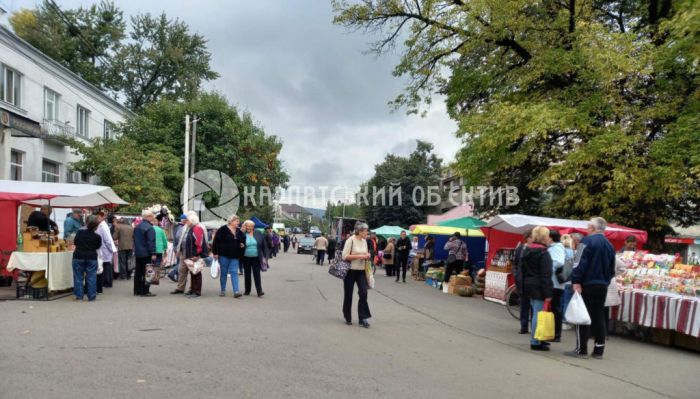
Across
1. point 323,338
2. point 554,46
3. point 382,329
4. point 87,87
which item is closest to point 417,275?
point 554,46

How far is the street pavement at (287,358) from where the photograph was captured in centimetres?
481

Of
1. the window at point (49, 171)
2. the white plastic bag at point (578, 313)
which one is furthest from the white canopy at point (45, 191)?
the window at point (49, 171)

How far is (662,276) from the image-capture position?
9289 mm

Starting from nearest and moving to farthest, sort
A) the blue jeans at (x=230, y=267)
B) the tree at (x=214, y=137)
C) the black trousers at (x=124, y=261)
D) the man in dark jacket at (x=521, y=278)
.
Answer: the man in dark jacket at (x=521, y=278)
the blue jeans at (x=230, y=267)
the black trousers at (x=124, y=261)
the tree at (x=214, y=137)

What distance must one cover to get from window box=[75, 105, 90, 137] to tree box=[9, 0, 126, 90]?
8745 millimetres

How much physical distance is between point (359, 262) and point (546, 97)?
11229mm

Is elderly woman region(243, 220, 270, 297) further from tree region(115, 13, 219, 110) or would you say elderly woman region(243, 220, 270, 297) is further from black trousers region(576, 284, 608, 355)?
tree region(115, 13, 219, 110)

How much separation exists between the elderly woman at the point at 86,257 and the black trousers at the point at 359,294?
5.11 meters

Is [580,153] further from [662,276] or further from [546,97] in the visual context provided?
[662,276]

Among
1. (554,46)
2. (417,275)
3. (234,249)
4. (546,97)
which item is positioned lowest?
(417,275)

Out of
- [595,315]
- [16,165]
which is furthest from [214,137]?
[595,315]

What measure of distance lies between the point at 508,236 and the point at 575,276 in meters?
7.49

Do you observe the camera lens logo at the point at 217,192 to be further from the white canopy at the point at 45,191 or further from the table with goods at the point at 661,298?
the table with goods at the point at 661,298

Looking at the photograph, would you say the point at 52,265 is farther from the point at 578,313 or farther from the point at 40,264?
the point at 578,313
